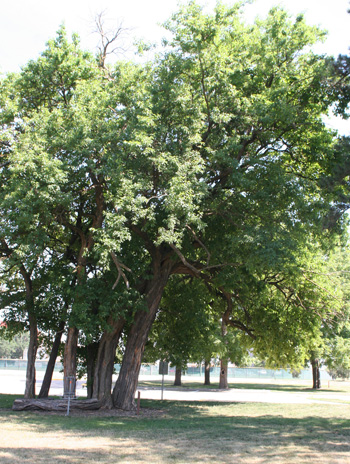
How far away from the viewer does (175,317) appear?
2061cm

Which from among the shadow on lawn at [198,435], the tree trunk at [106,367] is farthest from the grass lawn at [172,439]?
the tree trunk at [106,367]

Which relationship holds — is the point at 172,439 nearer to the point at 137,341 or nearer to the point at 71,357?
the point at 137,341

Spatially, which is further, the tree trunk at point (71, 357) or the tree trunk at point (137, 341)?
the tree trunk at point (137, 341)

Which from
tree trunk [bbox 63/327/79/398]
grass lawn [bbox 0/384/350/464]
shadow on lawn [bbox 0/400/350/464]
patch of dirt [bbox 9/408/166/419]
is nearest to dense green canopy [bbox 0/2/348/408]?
tree trunk [bbox 63/327/79/398]

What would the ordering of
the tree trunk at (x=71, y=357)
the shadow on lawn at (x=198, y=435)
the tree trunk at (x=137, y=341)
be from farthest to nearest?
1. the tree trunk at (x=137, y=341)
2. the tree trunk at (x=71, y=357)
3. the shadow on lawn at (x=198, y=435)

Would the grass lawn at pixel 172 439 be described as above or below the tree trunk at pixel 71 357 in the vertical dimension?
below

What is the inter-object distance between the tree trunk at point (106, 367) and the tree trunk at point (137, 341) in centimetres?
37

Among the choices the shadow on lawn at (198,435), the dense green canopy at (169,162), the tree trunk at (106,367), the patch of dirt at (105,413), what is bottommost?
the patch of dirt at (105,413)

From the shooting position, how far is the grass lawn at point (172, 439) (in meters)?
7.66

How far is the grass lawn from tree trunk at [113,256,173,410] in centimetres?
210

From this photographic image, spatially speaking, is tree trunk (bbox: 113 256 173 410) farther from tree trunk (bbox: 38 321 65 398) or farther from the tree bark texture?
tree trunk (bbox: 38 321 65 398)

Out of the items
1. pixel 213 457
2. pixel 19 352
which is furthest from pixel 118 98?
pixel 19 352

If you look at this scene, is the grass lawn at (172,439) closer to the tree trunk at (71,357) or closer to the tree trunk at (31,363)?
the tree trunk at (71,357)

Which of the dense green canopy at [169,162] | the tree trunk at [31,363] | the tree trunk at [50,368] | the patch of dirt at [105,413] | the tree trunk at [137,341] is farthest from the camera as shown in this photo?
the tree trunk at [50,368]
